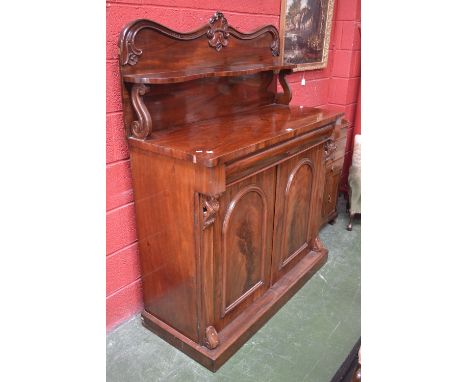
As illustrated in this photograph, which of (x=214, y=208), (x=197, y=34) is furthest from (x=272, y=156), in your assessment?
(x=197, y=34)

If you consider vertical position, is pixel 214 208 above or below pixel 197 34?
below

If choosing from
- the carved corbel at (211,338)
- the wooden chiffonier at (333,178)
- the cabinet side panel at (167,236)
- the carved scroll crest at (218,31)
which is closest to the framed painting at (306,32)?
the wooden chiffonier at (333,178)

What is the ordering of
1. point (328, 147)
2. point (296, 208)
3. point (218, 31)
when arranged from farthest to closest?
1. point (328, 147)
2. point (296, 208)
3. point (218, 31)

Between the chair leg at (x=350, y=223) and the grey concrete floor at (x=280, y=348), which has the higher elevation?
the chair leg at (x=350, y=223)

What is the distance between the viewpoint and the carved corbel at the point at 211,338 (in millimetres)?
1723

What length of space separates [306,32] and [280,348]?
2.11 meters

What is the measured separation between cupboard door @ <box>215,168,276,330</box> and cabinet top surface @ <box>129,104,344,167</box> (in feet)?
0.64

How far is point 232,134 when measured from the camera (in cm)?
168

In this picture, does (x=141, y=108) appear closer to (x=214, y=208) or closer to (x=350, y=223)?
(x=214, y=208)

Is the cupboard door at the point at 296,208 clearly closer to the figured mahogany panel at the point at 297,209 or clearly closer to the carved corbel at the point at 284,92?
the figured mahogany panel at the point at 297,209

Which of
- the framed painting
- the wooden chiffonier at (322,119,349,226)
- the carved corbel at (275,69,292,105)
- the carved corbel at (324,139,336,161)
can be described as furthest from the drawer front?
the framed painting

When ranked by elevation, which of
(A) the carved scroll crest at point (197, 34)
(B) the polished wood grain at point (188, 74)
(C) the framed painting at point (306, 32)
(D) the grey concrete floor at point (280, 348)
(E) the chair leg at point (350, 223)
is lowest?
(D) the grey concrete floor at point (280, 348)

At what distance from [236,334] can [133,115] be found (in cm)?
112
